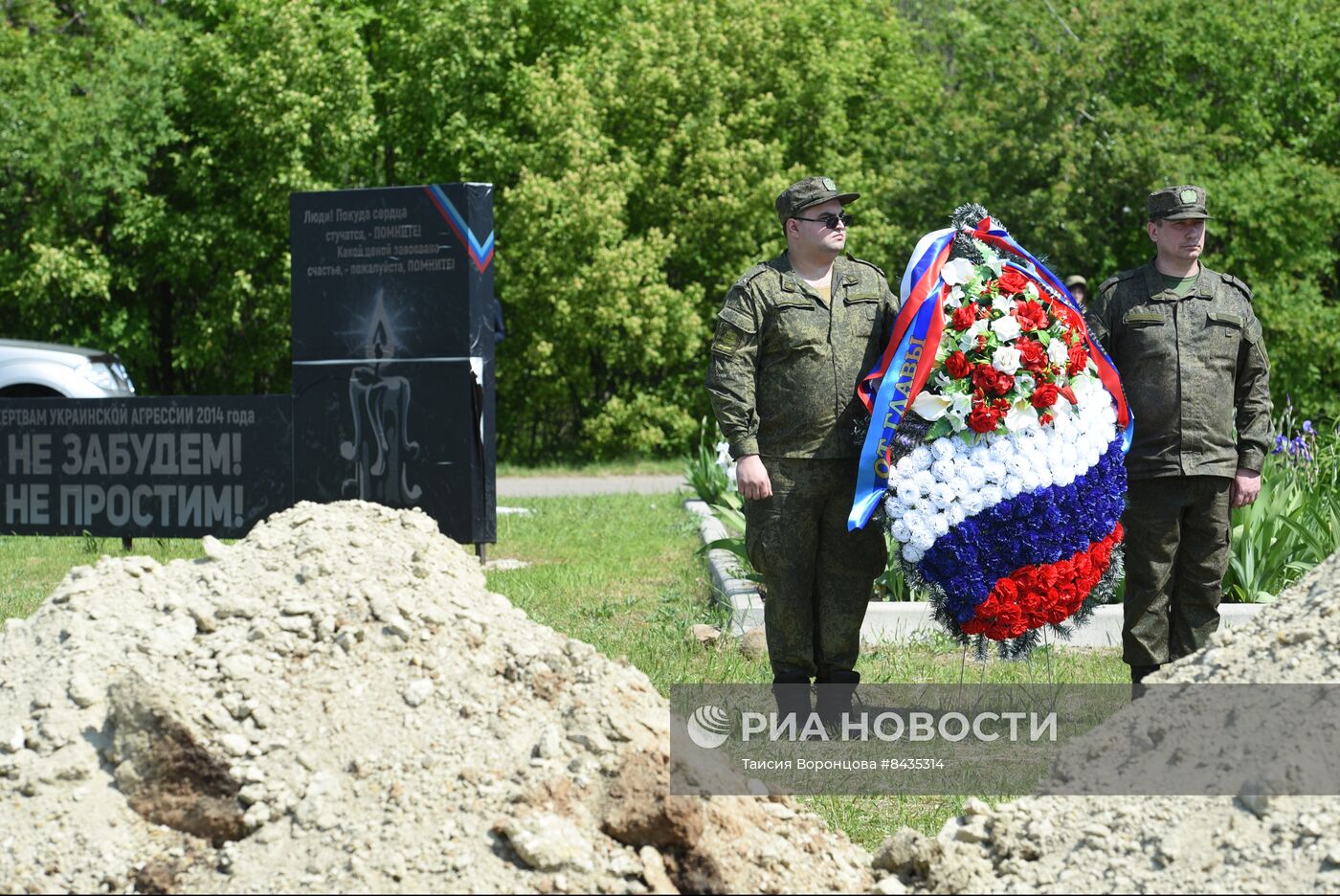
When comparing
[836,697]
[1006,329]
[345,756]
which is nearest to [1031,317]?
[1006,329]

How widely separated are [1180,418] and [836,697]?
168 cm

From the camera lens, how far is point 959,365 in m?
5.21

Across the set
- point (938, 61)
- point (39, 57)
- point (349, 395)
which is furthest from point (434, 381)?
point (938, 61)

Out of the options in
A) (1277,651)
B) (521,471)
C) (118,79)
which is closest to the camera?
(1277,651)

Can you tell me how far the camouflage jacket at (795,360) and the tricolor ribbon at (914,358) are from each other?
10 cm

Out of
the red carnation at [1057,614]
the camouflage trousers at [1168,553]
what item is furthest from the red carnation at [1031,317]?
the red carnation at [1057,614]

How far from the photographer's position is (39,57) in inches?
902

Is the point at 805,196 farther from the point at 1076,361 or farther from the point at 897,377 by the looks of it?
the point at 1076,361

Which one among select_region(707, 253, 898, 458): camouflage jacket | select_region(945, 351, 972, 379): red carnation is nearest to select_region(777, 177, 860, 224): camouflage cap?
select_region(707, 253, 898, 458): camouflage jacket

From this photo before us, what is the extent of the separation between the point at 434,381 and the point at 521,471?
11384 mm

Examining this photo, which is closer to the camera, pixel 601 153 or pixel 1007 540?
pixel 1007 540

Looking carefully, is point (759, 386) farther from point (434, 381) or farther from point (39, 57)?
point (39, 57)

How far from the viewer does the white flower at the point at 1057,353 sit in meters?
5.28

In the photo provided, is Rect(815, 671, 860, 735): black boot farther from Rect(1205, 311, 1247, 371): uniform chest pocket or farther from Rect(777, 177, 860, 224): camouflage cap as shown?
Rect(1205, 311, 1247, 371): uniform chest pocket
